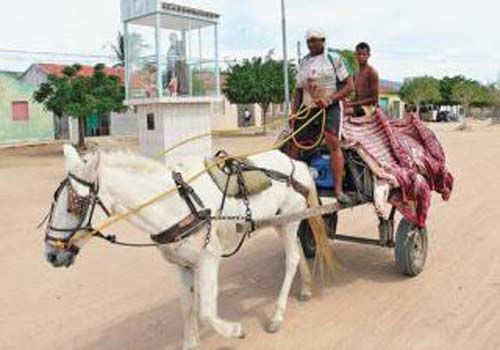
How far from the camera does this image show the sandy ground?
16.6 feet

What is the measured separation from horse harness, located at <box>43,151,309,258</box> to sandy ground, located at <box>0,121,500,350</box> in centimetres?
108

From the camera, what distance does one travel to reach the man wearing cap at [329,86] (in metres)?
5.86

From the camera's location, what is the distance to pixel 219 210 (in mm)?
4676

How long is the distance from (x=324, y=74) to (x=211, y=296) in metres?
2.62

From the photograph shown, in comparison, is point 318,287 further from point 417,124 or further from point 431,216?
point 431,216

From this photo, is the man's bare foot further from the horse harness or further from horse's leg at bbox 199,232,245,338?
horse's leg at bbox 199,232,245,338

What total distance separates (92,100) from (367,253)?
67.6 feet

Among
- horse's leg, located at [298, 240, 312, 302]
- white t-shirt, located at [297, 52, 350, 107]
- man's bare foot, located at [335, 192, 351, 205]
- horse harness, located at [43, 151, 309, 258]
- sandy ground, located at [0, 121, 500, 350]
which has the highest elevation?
white t-shirt, located at [297, 52, 350, 107]

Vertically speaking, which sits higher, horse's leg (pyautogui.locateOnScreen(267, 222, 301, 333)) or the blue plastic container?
the blue plastic container

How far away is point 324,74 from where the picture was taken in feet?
19.4

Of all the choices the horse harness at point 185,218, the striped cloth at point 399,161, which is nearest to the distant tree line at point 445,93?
the striped cloth at point 399,161

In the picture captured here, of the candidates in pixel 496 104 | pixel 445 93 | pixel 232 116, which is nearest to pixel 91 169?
pixel 232 116

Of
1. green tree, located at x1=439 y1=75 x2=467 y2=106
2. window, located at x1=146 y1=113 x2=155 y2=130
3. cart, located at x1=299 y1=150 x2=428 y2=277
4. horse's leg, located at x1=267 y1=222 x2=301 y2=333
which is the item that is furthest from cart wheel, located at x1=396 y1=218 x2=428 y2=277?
green tree, located at x1=439 y1=75 x2=467 y2=106

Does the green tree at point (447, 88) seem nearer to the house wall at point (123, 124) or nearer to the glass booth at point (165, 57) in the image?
Result: the house wall at point (123, 124)
